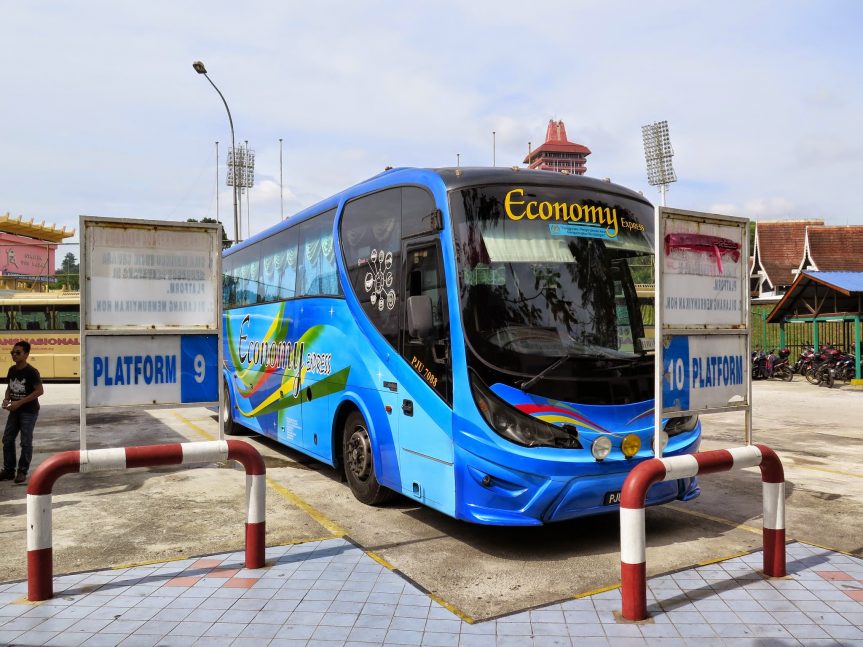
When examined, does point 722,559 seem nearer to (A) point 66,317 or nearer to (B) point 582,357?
(B) point 582,357

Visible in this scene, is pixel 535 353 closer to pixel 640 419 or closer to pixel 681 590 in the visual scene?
pixel 640 419

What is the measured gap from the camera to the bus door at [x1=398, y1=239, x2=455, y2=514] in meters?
5.93

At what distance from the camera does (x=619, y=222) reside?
6.44 metres

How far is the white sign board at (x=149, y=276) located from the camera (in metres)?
5.28

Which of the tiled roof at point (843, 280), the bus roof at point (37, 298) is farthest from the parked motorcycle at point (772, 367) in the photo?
the bus roof at point (37, 298)

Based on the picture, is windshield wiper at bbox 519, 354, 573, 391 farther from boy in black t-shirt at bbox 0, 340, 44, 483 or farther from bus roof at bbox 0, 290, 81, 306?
bus roof at bbox 0, 290, 81, 306

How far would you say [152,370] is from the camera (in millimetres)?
5438

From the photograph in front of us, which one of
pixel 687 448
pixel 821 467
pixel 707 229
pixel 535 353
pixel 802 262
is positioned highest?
pixel 802 262

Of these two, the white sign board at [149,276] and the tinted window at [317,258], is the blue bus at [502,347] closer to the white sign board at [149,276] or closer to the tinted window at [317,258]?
the tinted window at [317,258]

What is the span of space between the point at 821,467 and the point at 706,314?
553cm

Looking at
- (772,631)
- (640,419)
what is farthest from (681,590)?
(640,419)

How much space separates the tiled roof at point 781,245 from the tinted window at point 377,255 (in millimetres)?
50440

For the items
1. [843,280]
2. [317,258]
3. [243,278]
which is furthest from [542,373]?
[843,280]

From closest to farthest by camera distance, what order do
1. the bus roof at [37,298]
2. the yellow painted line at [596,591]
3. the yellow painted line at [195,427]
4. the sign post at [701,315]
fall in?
the yellow painted line at [596,591]
the sign post at [701,315]
the yellow painted line at [195,427]
the bus roof at [37,298]
